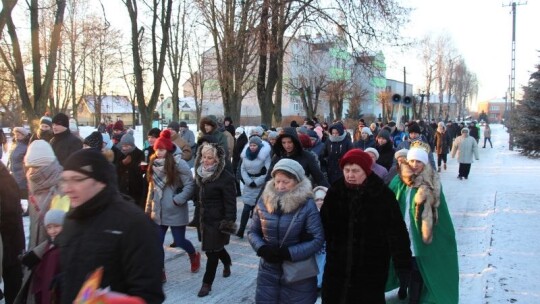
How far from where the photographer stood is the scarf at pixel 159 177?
584 centimetres

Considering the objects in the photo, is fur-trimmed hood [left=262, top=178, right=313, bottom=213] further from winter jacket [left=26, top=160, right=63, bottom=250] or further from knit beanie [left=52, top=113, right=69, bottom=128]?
knit beanie [left=52, top=113, right=69, bottom=128]

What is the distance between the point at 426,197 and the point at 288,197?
62.9 inches

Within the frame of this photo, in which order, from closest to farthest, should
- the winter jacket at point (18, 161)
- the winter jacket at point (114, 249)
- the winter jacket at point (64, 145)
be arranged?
the winter jacket at point (114, 249) < the winter jacket at point (64, 145) < the winter jacket at point (18, 161)

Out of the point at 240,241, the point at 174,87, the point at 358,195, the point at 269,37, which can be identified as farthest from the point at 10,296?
the point at 174,87

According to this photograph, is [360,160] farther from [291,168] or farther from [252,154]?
[252,154]

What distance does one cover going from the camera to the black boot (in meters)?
4.88

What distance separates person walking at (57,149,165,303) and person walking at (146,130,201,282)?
3376 mm

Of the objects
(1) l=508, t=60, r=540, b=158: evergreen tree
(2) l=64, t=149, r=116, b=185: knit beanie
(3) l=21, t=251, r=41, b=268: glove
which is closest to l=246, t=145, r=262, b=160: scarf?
(3) l=21, t=251, r=41, b=268: glove

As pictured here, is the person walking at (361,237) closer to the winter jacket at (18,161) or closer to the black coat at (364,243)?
the black coat at (364,243)

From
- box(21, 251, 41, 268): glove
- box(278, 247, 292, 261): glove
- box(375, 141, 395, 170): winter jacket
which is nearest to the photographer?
box(21, 251, 41, 268): glove

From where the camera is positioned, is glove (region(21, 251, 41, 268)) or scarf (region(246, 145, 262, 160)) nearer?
glove (region(21, 251, 41, 268))

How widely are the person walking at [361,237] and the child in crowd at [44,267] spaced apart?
1.90m

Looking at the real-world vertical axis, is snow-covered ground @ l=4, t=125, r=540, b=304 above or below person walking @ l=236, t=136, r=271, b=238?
below

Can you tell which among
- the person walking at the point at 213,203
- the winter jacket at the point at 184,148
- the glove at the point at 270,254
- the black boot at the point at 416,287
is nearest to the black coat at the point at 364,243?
the glove at the point at 270,254
